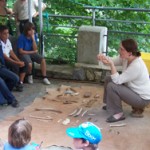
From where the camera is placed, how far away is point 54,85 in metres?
6.46

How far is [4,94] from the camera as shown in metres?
5.46

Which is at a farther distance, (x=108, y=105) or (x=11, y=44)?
(x=11, y=44)

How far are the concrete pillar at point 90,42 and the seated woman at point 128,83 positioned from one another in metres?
1.38

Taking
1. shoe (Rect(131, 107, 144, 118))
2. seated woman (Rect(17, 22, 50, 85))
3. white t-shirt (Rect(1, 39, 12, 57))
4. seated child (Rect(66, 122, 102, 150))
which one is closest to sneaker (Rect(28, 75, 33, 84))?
seated woman (Rect(17, 22, 50, 85))

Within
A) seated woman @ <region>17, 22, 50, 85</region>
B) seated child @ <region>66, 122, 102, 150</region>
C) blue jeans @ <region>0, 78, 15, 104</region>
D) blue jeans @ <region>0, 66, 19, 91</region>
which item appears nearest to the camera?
seated child @ <region>66, 122, 102, 150</region>

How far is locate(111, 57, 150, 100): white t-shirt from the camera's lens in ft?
15.5

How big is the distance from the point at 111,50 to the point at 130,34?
18.7 inches

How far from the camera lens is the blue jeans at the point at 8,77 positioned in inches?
224

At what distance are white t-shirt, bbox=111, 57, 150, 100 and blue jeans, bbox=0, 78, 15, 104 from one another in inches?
62.5

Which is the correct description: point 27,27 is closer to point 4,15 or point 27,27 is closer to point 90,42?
point 90,42

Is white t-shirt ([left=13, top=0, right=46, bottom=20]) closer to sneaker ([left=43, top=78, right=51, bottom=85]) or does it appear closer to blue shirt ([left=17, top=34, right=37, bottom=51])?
blue shirt ([left=17, top=34, right=37, bottom=51])

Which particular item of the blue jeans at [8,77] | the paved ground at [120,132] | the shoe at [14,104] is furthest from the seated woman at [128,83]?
the blue jeans at [8,77]

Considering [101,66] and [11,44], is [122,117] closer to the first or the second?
[101,66]

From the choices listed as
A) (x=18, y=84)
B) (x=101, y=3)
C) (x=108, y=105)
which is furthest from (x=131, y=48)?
(x=101, y=3)
